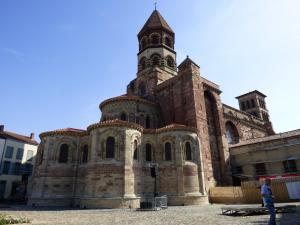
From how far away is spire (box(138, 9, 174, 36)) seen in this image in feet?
114

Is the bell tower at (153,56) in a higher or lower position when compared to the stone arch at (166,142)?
higher

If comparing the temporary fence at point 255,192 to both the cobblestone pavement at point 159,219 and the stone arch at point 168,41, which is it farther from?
the stone arch at point 168,41

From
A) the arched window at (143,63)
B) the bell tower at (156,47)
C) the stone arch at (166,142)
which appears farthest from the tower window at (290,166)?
the arched window at (143,63)

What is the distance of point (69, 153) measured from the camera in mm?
23141

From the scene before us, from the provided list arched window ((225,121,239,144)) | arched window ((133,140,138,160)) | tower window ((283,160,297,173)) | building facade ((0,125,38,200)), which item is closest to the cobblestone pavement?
arched window ((133,140,138,160))

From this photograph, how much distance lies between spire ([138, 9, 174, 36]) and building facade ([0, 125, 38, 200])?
2480cm

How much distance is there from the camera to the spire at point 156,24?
114 feet

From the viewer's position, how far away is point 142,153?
22094 mm

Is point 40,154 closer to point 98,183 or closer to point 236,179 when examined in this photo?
point 98,183

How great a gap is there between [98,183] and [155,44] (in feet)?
74.3

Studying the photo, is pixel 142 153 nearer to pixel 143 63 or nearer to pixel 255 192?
pixel 255 192

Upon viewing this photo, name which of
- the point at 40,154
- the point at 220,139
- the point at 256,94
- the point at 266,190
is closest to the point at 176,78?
the point at 220,139

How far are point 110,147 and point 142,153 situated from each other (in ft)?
10.4

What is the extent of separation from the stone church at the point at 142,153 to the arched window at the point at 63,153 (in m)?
Result: 0.09
